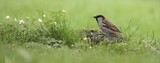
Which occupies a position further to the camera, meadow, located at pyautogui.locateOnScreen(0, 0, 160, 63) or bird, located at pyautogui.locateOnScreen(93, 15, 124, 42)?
bird, located at pyautogui.locateOnScreen(93, 15, 124, 42)

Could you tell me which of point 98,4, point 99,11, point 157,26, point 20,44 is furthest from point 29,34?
point 98,4

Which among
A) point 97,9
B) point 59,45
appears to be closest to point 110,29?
point 59,45

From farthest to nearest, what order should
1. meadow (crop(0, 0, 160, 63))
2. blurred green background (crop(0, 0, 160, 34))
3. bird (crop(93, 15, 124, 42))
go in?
1. blurred green background (crop(0, 0, 160, 34))
2. bird (crop(93, 15, 124, 42))
3. meadow (crop(0, 0, 160, 63))

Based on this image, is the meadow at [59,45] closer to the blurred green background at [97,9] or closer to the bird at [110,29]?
the bird at [110,29]

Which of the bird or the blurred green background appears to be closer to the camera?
the bird

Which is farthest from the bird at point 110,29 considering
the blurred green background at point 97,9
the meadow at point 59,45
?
the blurred green background at point 97,9

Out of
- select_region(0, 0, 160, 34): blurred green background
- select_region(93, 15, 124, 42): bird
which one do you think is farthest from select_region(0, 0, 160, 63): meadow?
select_region(0, 0, 160, 34): blurred green background

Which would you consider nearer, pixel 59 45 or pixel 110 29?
pixel 59 45

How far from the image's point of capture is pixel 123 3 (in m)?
19.6

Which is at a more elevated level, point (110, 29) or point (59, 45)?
point (110, 29)

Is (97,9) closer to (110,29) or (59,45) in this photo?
(110,29)

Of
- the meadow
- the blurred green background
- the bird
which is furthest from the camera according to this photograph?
the blurred green background

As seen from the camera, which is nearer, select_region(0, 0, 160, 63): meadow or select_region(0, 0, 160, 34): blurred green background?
select_region(0, 0, 160, 63): meadow

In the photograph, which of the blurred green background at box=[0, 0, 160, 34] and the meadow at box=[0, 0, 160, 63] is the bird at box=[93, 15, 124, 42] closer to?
the meadow at box=[0, 0, 160, 63]
